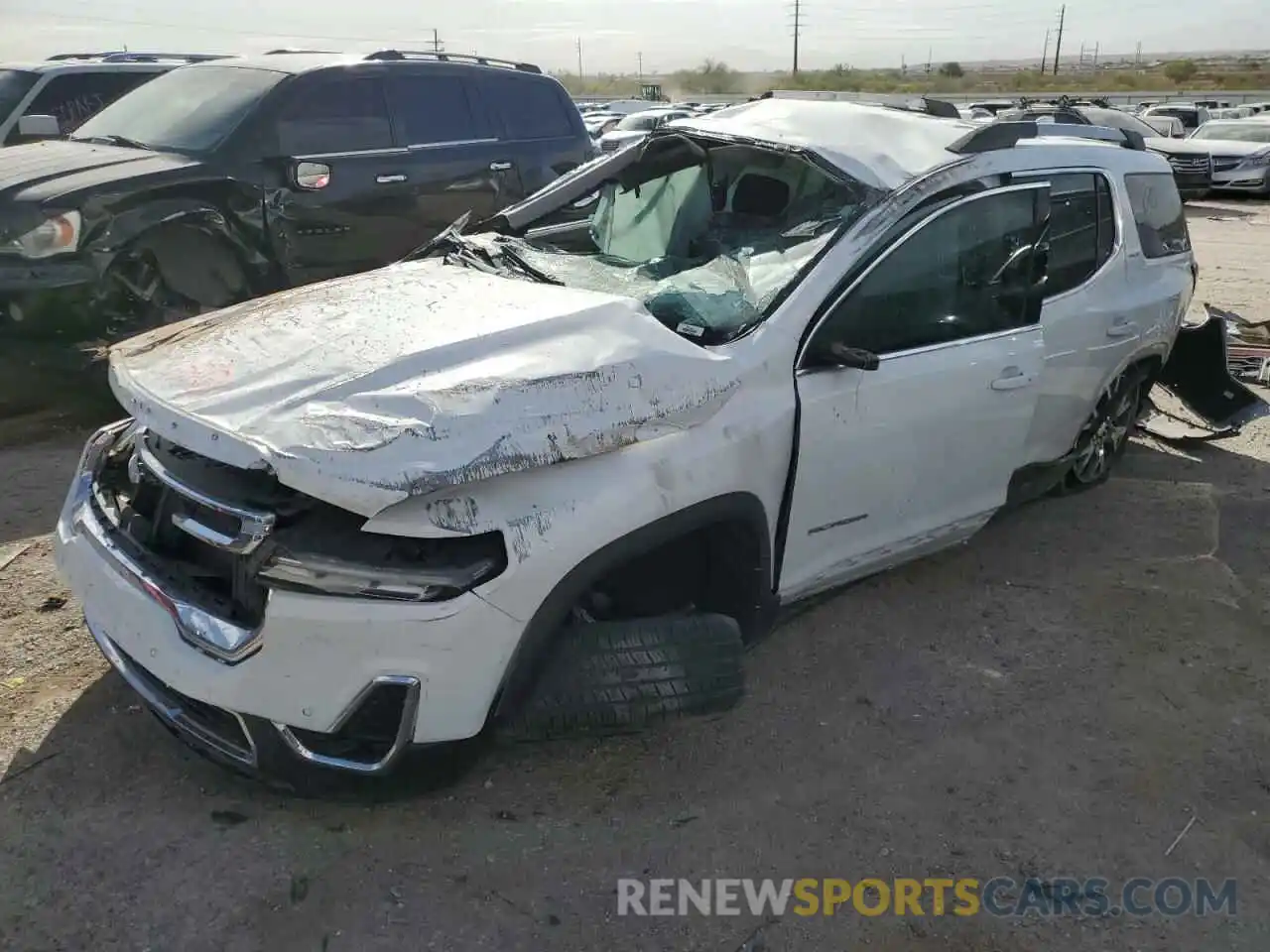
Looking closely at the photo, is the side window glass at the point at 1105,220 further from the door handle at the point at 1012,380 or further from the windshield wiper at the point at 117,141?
the windshield wiper at the point at 117,141

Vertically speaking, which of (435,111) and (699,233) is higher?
(435,111)

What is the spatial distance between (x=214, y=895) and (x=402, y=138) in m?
5.46

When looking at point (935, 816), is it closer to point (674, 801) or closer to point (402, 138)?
point (674, 801)

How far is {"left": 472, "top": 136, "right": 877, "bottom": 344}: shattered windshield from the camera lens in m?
3.29

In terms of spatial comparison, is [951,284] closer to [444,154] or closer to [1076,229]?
[1076,229]

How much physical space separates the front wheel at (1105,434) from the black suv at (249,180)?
4.24 meters

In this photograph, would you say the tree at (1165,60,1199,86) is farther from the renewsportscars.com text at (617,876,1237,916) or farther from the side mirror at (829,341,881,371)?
the renewsportscars.com text at (617,876,1237,916)

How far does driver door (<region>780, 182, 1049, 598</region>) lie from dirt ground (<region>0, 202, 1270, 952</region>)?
1.53 ft

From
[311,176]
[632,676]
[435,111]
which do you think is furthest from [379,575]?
[435,111]

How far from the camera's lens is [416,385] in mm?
2600

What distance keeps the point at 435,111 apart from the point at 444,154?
33 centimetres

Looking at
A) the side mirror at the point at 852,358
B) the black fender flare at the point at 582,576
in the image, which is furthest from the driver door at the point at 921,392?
the black fender flare at the point at 582,576

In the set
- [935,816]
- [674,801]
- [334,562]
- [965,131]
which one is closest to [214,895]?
[334,562]

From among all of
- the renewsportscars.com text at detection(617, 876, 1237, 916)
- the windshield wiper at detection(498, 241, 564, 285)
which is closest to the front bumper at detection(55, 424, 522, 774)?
the renewsportscars.com text at detection(617, 876, 1237, 916)
